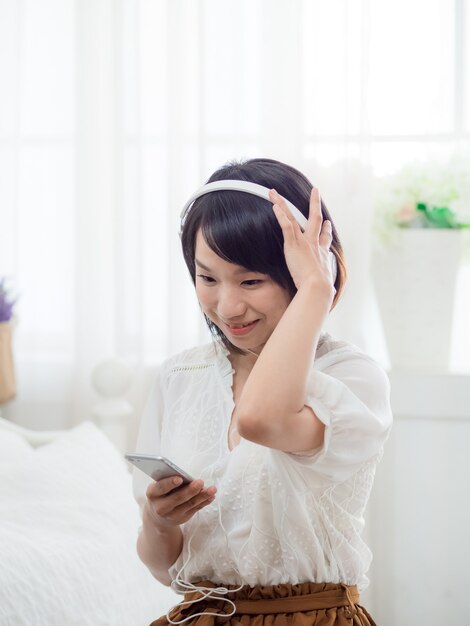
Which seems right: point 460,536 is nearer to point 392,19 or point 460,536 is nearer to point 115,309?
point 115,309

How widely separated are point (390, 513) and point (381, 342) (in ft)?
1.54

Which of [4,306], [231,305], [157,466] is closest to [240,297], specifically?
[231,305]

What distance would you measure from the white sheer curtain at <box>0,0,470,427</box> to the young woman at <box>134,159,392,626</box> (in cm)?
116

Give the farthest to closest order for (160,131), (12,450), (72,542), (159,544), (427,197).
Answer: (160,131)
(427,197)
(12,450)
(72,542)
(159,544)

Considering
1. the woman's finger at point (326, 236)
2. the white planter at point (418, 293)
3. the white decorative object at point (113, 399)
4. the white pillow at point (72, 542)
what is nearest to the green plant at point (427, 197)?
the white planter at point (418, 293)

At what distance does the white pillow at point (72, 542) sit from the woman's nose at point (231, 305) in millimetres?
699

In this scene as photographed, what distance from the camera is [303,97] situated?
226 cm

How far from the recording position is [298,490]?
1.06m

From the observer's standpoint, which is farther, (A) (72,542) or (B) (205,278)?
(A) (72,542)

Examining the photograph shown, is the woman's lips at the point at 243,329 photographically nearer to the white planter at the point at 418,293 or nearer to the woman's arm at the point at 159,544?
the woman's arm at the point at 159,544

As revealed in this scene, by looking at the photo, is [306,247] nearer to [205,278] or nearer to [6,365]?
[205,278]

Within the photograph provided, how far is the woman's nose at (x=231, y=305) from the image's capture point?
1062mm

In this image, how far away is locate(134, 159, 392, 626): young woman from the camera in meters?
1.00

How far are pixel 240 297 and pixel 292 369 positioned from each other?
0.14 meters
